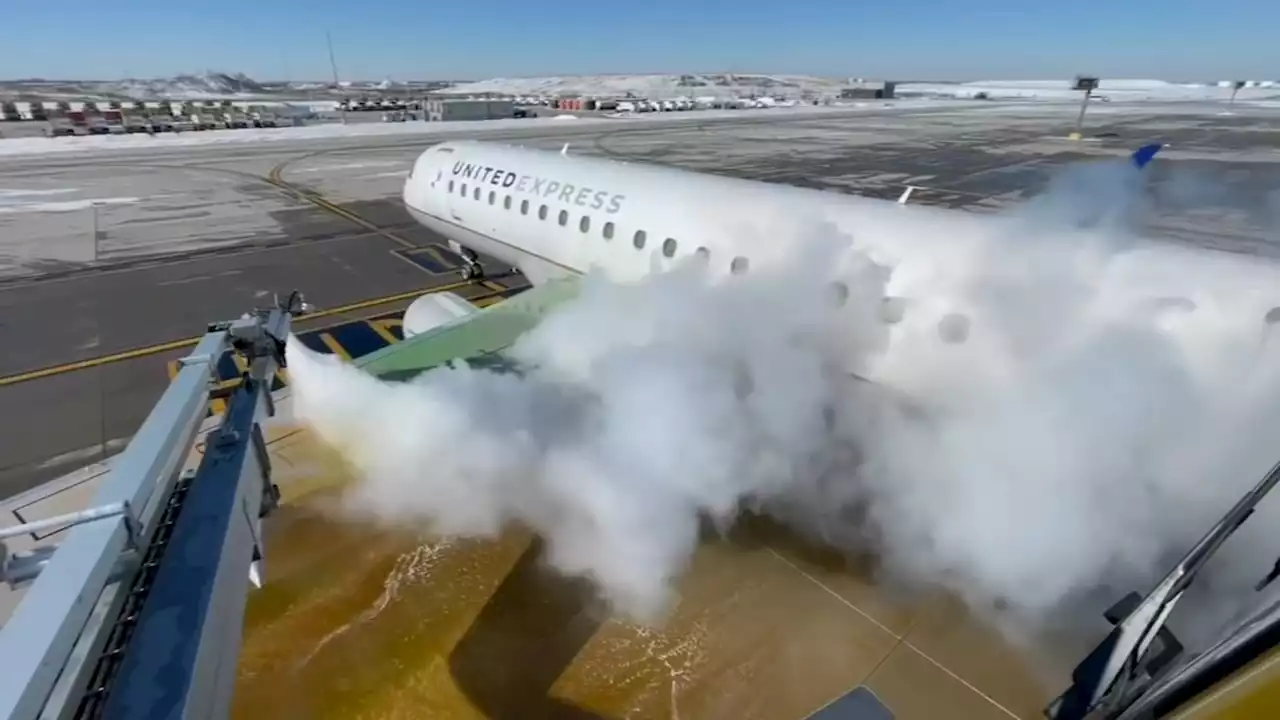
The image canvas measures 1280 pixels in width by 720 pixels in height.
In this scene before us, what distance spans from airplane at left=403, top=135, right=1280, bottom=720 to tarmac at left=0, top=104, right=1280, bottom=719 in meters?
2.40

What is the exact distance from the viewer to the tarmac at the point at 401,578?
5750 mm

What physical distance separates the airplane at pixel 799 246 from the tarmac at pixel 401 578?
240 centimetres

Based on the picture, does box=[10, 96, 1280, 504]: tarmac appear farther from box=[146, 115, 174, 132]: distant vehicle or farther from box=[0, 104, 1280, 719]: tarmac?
box=[146, 115, 174, 132]: distant vehicle

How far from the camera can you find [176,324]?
48.5 ft

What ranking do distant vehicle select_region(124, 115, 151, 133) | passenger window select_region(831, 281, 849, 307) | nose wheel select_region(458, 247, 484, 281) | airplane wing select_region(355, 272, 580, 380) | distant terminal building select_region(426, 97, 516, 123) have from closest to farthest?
passenger window select_region(831, 281, 849, 307) < airplane wing select_region(355, 272, 580, 380) < nose wheel select_region(458, 247, 484, 281) < distant vehicle select_region(124, 115, 151, 133) < distant terminal building select_region(426, 97, 516, 123)

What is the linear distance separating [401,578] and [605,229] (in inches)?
268

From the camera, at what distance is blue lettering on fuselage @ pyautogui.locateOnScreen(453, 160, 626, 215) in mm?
11828

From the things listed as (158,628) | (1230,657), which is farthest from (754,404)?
(158,628)

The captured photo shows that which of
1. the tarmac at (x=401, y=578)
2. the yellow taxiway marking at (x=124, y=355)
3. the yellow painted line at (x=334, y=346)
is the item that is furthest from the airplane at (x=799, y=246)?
the yellow taxiway marking at (x=124, y=355)

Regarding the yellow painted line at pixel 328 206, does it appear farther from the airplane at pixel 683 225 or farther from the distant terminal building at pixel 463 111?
the distant terminal building at pixel 463 111

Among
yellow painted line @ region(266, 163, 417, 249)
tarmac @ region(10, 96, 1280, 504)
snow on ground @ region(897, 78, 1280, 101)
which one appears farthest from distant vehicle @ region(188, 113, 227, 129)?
snow on ground @ region(897, 78, 1280, 101)

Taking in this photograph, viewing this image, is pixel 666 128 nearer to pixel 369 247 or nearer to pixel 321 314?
pixel 369 247

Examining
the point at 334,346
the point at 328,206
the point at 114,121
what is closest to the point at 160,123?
the point at 114,121

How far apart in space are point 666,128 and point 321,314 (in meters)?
55.1
